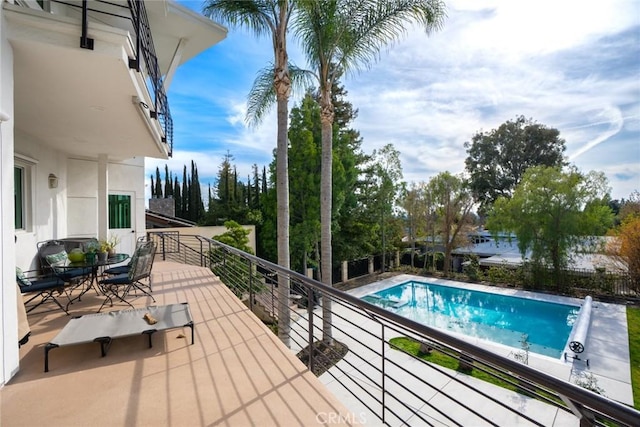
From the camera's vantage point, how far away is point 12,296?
100 inches

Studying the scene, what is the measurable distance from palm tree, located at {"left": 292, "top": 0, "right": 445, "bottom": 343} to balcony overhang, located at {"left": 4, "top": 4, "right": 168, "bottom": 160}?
4.04m

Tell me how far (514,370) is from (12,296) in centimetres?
357

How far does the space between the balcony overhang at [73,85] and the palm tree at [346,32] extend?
4037 mm

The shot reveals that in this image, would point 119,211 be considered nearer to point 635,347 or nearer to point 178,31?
point 178,31

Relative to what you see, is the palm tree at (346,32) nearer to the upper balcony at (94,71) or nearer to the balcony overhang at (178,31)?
the balcony overhang at (178,31)

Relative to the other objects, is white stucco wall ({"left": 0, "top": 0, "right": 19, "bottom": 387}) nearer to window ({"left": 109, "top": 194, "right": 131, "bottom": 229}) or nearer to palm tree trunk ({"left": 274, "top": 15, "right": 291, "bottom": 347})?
palm tree trunk ({"left": 274, "top": 15, "right": 291, "bottom": 347})

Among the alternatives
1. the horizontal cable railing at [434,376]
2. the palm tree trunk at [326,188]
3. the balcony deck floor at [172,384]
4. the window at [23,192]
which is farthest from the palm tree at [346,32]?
the window at [23,192]

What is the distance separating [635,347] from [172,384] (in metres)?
11.4

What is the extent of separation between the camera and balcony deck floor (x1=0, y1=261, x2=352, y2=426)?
82.0 inches

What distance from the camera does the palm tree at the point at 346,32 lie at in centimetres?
712

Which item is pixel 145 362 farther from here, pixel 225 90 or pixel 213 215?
pixel 213 215

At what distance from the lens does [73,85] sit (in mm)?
3719

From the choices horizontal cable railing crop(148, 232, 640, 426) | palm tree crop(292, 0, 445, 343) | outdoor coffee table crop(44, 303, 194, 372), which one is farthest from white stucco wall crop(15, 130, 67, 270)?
palm tree crop(292, 0, 445, 343)

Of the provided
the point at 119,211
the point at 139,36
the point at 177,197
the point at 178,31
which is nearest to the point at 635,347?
the point at 139,36
